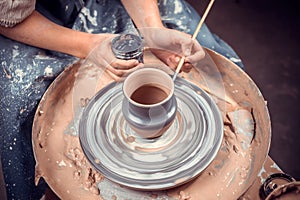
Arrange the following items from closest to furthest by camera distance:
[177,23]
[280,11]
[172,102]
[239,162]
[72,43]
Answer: [172,102], [239,162], [72,43], [177,23], [280,11]

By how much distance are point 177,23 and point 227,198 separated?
77cm

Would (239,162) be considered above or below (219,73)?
below

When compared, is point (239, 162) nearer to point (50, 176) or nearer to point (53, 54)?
point (50, 176)

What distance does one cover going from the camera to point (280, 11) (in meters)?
2.81

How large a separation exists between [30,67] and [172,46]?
530mm

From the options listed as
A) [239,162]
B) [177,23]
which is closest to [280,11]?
[177,23]

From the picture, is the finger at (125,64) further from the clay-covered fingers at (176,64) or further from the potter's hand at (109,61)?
the clay-covered fingers at (176,64)

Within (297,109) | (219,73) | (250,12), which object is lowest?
(297,109)

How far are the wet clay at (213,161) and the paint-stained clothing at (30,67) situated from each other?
0.31 ft

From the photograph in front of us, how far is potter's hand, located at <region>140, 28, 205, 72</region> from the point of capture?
1.71m

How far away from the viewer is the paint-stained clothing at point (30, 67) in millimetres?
1724

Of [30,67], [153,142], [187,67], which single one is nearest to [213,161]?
[153,142]

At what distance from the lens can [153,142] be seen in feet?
5.16

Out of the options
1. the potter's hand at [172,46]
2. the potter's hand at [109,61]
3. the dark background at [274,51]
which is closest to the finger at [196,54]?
the potter's hand at [172,46]
